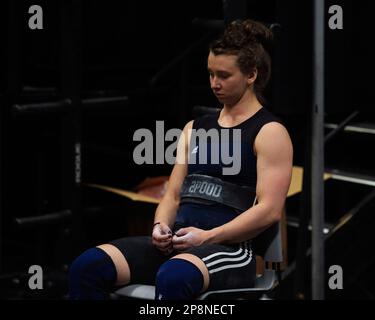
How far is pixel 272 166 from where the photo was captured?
3330 mm

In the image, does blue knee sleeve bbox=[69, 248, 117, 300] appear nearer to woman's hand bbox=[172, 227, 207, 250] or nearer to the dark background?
woman's hand bbox=[172, 227, 207, 250]

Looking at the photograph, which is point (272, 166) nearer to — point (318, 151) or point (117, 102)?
point (318, 151)

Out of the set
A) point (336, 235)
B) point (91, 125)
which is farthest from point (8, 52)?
point (336, 235)

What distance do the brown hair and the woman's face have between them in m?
0.02

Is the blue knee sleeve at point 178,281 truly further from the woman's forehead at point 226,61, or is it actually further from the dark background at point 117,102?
the dark background at point 117,102

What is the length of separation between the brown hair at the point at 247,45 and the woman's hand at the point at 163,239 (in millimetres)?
596

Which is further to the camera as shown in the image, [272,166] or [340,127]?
[340,127]

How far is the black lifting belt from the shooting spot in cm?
340

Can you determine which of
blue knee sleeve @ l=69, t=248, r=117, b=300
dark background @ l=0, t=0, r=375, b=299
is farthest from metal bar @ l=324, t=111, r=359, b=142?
blue knee sleeve @ l=69, t=248, r=117, b=300

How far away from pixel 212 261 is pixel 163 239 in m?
0.19

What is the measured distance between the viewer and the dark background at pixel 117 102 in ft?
15.0

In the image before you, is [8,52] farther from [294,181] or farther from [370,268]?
[370,268]

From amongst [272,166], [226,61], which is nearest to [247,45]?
[226,61]
